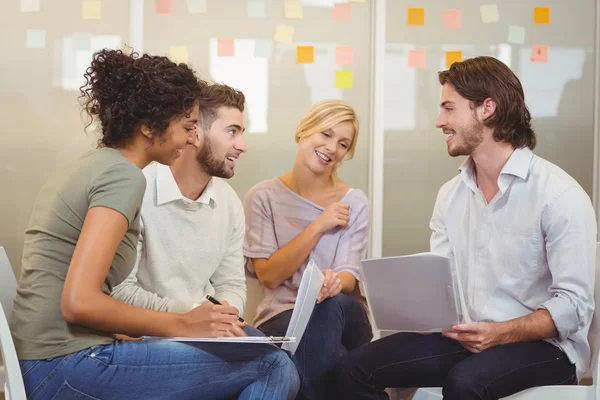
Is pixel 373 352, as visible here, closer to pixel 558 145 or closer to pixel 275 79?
pixel 275 79

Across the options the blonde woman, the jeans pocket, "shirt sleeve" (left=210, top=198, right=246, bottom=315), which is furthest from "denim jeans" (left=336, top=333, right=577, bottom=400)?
the jeans pocket

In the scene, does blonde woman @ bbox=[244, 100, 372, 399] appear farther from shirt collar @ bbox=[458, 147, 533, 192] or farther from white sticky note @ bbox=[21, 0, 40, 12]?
white sticky note @ bbox=[21, 0, 40, 12]

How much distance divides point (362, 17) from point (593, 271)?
184 centimetres

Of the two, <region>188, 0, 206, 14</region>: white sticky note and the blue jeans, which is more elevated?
<region>188, 0, 206, 14</region>: white sticky note

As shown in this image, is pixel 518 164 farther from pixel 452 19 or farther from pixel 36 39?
pixel 36 39

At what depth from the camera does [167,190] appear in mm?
2086

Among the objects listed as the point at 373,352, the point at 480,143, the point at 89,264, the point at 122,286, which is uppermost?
the point at 480,143

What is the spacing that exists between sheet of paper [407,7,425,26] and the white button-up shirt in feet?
4.54

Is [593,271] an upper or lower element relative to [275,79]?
lower

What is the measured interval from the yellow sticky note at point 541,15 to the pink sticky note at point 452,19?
1.17 ft

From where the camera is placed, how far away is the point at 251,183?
131 inches

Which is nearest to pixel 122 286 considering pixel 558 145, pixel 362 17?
pixel 362 17

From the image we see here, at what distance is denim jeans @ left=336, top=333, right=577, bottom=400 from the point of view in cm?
178

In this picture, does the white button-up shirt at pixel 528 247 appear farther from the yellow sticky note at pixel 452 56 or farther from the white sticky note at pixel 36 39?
the white sticky note at pixel 36 39
